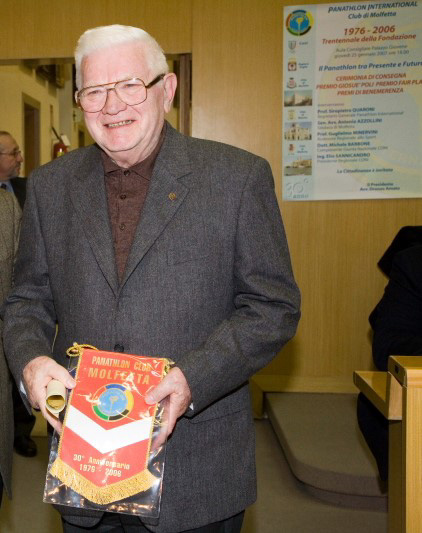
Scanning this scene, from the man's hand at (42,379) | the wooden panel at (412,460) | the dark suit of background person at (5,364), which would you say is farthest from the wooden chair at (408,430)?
the dark suit of background person at (5,364)

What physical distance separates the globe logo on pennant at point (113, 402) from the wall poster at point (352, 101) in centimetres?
327

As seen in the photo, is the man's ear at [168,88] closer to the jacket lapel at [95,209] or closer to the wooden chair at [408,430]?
the jacket lapel at [95,209]

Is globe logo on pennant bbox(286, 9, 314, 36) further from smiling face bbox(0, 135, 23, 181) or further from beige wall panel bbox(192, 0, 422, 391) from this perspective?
smiling face bbox(0, 135, 23, 181)

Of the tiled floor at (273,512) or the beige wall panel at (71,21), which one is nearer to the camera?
the tiled floor at (273,512)

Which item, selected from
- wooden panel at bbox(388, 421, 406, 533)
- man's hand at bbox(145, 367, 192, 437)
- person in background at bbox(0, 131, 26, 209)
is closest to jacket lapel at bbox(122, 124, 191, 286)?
man's hand at bbox(145, 367, 192, 437)

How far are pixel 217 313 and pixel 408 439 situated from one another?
47 cm

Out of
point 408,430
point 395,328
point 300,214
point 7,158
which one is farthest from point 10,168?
point 408,430

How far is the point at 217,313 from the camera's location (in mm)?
1416

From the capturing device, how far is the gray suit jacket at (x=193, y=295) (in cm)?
137

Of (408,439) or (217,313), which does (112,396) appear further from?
(408,439)

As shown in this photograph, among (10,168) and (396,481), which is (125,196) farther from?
(10,168)

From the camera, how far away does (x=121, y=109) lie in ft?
4.51

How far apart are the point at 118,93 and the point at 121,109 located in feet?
0.11

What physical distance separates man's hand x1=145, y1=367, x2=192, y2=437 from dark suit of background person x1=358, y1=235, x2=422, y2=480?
108 cm
